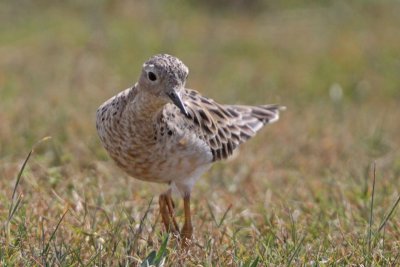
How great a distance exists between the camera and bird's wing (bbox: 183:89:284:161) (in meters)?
6.12

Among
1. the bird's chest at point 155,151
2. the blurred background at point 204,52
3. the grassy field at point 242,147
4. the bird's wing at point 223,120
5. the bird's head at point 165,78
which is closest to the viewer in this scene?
the grassy field at point 242,147

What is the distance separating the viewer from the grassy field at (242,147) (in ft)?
16.6

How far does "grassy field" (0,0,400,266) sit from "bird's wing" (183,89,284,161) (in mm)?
434

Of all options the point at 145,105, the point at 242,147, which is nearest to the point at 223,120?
the point at 145,105

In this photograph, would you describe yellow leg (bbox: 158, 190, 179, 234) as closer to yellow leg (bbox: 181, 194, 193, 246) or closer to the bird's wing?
yellow leg (bbox: 181, 194, 193, 246)

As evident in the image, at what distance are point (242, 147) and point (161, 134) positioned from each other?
2.71m

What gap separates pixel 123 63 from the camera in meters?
11.0

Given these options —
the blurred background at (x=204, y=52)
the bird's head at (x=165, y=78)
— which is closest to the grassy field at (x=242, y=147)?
the blurred background at (x=204, y=52)

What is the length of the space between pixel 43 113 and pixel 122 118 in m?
2.92

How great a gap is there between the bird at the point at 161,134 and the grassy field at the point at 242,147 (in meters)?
0.24

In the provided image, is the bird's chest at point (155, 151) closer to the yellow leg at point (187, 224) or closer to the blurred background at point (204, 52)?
the yellow leg at point (187, 224)

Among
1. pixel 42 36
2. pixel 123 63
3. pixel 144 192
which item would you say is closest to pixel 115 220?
pixel 144 192

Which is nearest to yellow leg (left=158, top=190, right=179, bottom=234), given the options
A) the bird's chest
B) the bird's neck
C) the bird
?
the bird

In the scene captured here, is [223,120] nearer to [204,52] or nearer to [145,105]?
[145,105]
